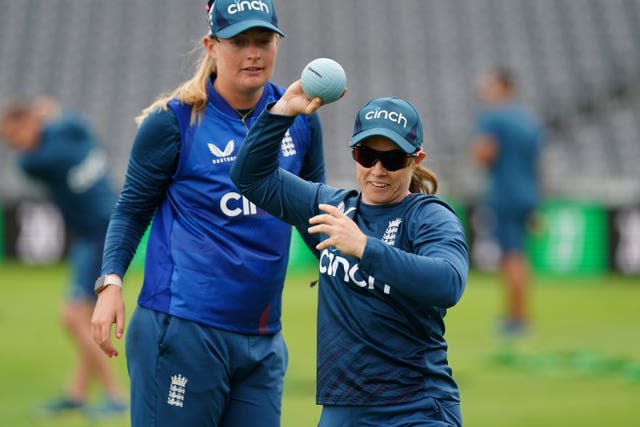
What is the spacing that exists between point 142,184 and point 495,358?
6.68 meters

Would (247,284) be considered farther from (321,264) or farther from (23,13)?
(23,13)

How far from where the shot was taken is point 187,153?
178 inches

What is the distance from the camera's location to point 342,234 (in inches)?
148

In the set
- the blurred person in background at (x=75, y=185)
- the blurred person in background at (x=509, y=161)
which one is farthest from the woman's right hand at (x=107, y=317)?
the blurred person in background at (x=509, y=161)

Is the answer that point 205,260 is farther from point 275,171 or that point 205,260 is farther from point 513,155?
point 513,155

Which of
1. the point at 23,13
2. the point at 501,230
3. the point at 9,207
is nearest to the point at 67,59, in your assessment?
the point at 23,13

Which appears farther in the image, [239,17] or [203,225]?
[203,225]

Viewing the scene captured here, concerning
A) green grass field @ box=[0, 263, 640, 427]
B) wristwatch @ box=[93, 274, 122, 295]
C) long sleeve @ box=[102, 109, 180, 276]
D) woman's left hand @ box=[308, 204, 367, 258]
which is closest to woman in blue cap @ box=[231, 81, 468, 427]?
A: woman's left hand @ box=[308, 204, 367, 258]

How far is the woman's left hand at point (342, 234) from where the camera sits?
148 inches

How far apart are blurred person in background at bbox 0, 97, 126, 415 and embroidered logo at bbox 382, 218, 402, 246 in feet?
16.7

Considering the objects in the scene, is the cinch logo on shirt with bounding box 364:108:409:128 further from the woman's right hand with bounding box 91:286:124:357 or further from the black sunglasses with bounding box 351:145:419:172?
the woman's right hand with bounding box 91:286:124:357

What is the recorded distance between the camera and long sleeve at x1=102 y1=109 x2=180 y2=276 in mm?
4480

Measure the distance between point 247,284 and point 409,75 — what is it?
20.3 m

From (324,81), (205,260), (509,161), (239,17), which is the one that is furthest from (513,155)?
(324,81)
